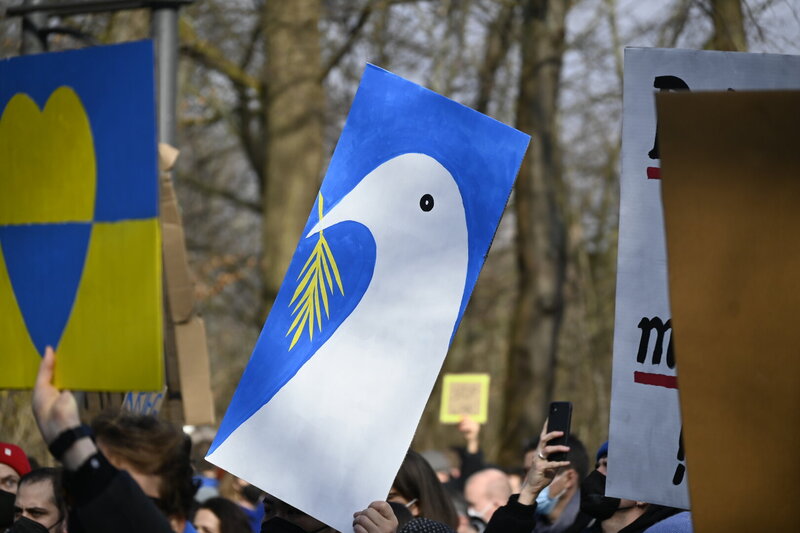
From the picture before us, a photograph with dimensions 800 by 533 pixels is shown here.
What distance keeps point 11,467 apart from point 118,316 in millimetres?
2098

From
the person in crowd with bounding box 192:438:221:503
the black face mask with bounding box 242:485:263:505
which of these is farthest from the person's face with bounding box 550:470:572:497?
the person in crowd with bounding box 192:438:221:503

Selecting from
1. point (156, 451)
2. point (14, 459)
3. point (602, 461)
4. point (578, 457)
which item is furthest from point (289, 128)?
point (156, 451)

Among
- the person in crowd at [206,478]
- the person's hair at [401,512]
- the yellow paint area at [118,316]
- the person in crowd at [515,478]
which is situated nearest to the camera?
the yellow paint area at [118,316]

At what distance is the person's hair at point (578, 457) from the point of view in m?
5.18

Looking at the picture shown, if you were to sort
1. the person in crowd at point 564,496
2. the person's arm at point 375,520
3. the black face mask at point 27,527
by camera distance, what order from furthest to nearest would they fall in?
1. the person in crowd at point 564,496
2. the black face mask at point 27,527
3. the person's arm at point 375,520

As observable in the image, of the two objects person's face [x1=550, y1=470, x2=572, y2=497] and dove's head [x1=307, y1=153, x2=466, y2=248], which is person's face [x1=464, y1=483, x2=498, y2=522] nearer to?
person's face [x1=550, y1=470, x2=572, y2=497]

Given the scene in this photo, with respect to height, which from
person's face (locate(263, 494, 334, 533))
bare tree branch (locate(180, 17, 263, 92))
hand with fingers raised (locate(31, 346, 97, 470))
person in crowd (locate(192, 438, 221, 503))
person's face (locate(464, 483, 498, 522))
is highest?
bare tree branch (locate(180, 17, 263, 92))

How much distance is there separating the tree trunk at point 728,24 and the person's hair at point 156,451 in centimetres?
404

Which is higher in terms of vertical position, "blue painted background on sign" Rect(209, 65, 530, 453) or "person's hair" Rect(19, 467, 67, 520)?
"blue painted background on sign" Rect(209, 65, 530, 453)

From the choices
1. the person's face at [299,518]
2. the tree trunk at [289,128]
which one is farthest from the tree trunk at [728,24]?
the tree trunk at [289,128]

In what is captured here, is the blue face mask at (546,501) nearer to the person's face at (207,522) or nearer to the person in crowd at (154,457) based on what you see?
the person's face at (207,522)

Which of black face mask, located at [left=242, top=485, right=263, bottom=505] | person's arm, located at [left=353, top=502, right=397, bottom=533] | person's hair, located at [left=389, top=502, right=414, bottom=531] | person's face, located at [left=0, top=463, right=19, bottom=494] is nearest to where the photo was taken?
person's arm, located at [left=353, top=502, right=397, bottom=533]

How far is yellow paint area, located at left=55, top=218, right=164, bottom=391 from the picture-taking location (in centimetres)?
271

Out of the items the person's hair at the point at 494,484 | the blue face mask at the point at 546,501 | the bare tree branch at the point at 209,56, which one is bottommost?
the person's hair at the point at 494,484
